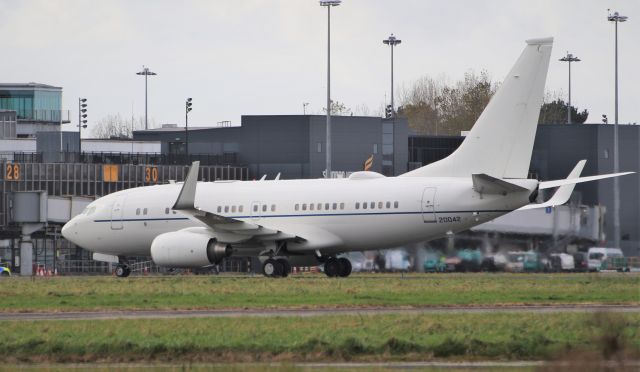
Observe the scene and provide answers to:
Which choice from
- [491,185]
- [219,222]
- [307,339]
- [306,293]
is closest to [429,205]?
[491,185]

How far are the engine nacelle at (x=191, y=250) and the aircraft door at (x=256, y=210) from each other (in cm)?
255

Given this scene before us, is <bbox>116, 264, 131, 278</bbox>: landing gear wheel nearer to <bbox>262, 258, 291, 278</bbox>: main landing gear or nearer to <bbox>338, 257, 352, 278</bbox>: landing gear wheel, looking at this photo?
<bbox>262, 258, 291, 278</bbox>: main landing gear

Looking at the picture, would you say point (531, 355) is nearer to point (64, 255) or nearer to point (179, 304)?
point (179, 304)

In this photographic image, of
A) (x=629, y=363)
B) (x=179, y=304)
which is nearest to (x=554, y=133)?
(x=179, y=304)

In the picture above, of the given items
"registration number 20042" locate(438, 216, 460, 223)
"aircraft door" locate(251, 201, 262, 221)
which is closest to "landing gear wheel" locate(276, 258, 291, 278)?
"aircraft door" locate(251, 201, 262, 221)

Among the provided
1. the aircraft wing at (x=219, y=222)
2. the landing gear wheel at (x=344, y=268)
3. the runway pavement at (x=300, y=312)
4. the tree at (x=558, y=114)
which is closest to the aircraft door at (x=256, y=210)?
the aircraft wing at (x=219, y=222)

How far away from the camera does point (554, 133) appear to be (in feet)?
328

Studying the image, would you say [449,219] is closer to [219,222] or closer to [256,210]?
[219,222]

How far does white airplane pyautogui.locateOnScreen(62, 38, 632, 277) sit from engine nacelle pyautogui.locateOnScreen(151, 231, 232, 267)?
37 millimetres

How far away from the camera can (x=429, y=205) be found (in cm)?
4681

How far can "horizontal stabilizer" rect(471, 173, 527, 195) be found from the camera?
44.6m

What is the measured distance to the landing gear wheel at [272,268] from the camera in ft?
164

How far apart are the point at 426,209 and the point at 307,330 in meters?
21.8

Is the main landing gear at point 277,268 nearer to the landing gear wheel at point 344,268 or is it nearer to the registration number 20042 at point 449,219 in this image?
the landing gear wheel at point 344,268
